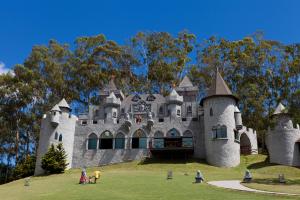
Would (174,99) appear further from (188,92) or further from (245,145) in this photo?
(245,145)

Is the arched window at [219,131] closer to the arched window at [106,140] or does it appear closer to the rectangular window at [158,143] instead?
the rectangular window at [158,143]

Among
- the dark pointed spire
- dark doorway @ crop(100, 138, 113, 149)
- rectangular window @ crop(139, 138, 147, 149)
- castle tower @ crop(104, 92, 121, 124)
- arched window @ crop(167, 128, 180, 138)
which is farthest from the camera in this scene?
castle tower @ crop(104, 92, 121, 124)

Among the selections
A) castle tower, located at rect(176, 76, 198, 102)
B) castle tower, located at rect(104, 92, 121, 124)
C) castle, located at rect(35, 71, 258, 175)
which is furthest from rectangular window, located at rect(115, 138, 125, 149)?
A: castle tower, located at rect(176, 76, 198, 102)

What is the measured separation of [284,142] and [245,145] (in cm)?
863

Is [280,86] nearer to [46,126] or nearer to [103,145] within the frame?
[103,145]

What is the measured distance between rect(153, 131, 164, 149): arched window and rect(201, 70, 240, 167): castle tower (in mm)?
5846

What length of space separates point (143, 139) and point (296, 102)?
20.2 m

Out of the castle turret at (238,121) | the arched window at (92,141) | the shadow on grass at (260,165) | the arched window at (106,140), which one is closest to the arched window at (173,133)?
the castle turret at (238,121)

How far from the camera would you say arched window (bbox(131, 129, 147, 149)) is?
154ft

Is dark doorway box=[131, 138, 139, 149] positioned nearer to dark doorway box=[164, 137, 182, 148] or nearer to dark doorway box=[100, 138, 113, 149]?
dark doorway box=[100, 138, 113, 149]

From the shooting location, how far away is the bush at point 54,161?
41.1m

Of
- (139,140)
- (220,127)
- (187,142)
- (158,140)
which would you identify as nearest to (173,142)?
(187,142)

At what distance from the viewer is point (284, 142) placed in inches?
1624

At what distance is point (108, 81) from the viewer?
210 feet
